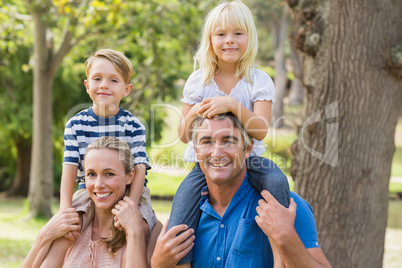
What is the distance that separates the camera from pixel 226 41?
10.5 feet

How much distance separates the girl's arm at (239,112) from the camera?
2.76 metres

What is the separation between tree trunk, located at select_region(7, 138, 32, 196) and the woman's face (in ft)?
54.5

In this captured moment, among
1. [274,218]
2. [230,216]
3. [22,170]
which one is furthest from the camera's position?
[22,170]

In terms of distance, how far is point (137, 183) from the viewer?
3.10 m

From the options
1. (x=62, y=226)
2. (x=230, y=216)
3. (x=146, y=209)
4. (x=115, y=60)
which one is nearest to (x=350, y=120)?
(x=230, y=216)

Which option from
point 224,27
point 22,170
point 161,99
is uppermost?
point 224,27

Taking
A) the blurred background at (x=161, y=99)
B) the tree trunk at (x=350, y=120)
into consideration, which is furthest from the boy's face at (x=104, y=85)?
the tree trunk at (x=350, y=120)

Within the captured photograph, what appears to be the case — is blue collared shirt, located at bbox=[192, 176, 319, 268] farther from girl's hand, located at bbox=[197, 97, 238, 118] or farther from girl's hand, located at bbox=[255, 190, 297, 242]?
girl's hand, located at bbox=[197, 97, 238, 118]

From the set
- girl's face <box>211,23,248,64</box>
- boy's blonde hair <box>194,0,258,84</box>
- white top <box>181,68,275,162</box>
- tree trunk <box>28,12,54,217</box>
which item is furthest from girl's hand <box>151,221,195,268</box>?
tree trunk <box>28,12,54,217</box>

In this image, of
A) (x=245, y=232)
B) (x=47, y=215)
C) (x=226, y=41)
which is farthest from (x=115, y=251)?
(x=47, y=215)

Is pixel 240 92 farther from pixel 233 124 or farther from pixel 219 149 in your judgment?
pixel 219 149

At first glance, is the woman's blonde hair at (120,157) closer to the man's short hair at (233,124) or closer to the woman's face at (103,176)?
the woman's face at (103,176)

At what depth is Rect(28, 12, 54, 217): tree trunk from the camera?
452 inches

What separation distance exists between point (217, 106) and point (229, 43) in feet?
2.08
